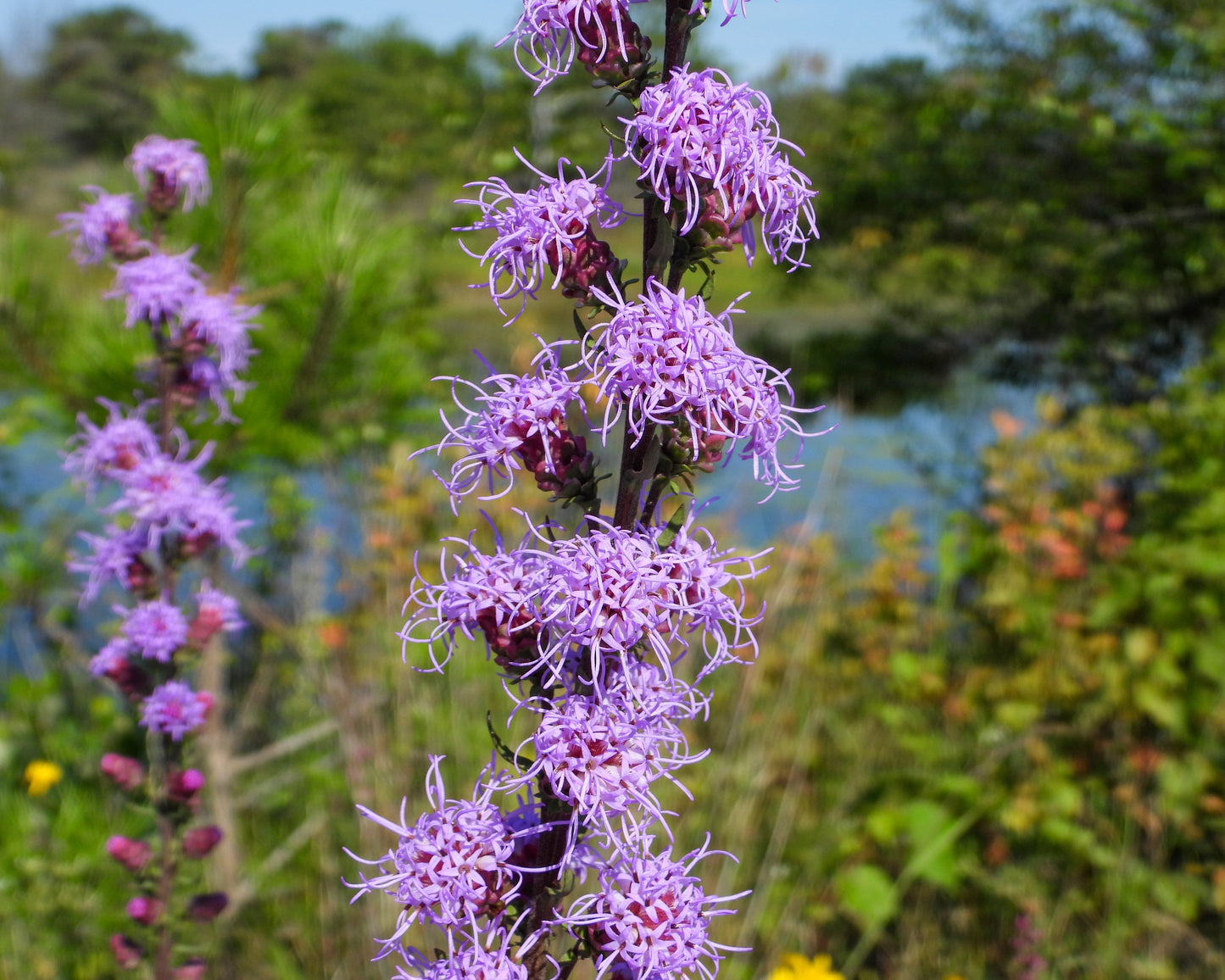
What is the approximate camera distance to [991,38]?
6227 mm

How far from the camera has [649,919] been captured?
1.05 meters

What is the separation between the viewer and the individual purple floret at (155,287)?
1923 millimetres

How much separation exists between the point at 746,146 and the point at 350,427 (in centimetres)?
355

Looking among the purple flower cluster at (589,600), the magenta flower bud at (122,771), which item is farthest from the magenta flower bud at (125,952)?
the purple flower cluster at (589,600)

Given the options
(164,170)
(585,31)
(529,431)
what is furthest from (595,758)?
(164,170)

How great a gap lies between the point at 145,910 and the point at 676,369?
1481 mm

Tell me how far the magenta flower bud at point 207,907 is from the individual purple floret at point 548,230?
4.22 feet

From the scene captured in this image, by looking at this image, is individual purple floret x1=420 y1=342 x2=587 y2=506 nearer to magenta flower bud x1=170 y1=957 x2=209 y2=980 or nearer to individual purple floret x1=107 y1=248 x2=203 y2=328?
individual purple floret x1=107 y1=248 x2=203 y2=328

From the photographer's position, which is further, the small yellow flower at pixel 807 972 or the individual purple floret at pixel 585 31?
the small yellow flower at pixel 807 972

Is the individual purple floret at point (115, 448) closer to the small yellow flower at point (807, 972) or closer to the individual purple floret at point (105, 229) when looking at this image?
the individual purple floret at point (105, 229)

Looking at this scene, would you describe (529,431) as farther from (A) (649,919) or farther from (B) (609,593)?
(A) (649,919)

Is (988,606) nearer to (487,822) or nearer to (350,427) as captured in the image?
(350,427)

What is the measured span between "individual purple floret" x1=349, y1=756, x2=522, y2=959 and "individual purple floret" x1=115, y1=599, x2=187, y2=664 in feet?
3.07

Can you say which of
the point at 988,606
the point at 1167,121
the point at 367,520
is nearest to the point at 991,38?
the point at 1167,121
